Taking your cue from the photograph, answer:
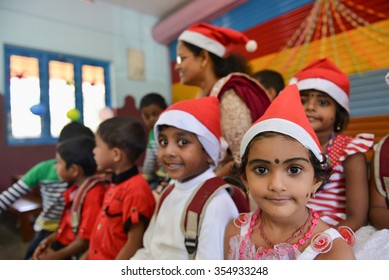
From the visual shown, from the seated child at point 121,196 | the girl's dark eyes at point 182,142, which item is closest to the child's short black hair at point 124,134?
the seated child at point 121,196

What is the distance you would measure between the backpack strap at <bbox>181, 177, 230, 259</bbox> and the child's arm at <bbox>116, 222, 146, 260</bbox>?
0.67ft

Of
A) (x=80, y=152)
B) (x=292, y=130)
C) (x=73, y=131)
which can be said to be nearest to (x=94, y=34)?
(x=73, y=131)

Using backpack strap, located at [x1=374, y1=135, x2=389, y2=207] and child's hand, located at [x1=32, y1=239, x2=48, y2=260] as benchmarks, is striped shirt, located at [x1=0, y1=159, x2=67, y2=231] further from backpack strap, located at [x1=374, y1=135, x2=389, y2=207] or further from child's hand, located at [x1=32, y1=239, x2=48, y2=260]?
backpack strap, located at [x1=374, y1=135, x2=389, y2=207]

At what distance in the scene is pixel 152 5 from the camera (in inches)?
28.1

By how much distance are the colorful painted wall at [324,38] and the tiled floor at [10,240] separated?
1.72ft

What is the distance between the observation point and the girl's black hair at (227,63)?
745mm

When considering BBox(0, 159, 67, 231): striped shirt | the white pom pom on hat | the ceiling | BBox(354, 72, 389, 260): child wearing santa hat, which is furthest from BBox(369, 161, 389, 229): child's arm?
BBox(0, 159, 67, 231): striped shirt

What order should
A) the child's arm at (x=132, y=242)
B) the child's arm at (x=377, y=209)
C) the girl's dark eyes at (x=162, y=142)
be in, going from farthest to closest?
the child's arm at (x=132, y=242) → the girl's dark eyes at (x=162, y=142) → the child's arm at (x=377, y=209)

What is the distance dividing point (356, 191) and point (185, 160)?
329mm

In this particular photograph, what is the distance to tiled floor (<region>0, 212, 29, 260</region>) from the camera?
0.67 meters

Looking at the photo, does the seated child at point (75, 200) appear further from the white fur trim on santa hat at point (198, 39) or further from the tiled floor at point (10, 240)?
the white fur trim on santa hat at point (198, 39)

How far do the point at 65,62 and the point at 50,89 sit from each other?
0.25 ft

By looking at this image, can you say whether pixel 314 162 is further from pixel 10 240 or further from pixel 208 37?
pixel 10 240
